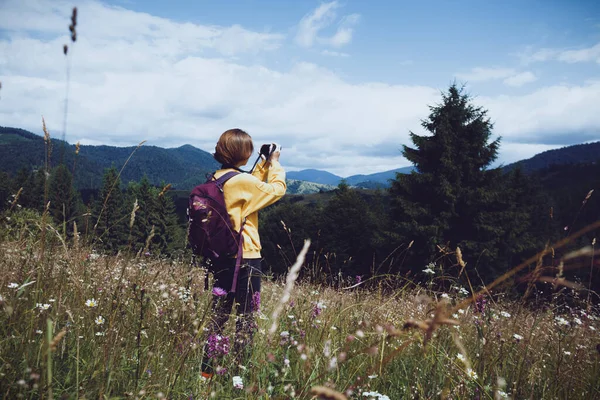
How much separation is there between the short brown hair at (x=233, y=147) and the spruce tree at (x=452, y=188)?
19124mm

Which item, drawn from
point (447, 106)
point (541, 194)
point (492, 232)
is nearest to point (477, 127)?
point (447, 106)

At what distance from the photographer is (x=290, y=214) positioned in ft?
141

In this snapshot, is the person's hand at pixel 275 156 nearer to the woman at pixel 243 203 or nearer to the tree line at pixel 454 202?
the woman at pixel 243 203

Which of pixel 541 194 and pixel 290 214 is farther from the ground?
pixel 541 194

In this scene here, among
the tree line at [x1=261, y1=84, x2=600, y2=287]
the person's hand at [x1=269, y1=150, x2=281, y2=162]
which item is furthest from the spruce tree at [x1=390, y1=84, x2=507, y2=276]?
the person's hand at [x1=269, y1=150, x2=281, y2=162]

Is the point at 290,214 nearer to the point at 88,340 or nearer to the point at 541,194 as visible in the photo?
the point at 541,194

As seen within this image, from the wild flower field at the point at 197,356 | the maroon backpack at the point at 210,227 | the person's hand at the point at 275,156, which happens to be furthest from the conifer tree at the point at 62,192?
the person's hand at the point at 275,156

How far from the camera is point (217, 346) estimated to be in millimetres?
2293

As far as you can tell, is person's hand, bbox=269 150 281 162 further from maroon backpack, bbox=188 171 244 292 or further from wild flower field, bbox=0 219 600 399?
wild flower field, bbox=0 219 600 399

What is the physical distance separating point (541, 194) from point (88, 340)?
46.9 m

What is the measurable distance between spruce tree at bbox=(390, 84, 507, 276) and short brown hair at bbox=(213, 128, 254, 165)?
753 inches

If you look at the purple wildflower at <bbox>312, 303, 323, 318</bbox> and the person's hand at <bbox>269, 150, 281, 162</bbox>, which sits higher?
the person's hand at <bbox>269, 150, 281, 162</bbox>

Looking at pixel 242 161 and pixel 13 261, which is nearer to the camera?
pixel 13 261

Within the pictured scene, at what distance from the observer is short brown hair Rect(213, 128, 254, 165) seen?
11.6 ft
